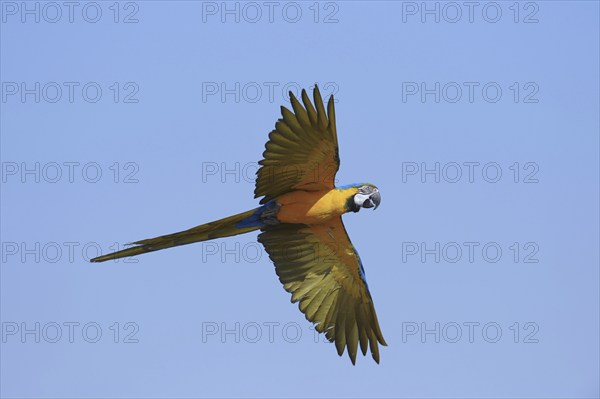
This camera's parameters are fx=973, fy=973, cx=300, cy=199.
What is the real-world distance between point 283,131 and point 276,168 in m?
0.48

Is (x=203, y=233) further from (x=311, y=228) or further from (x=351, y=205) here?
(x=351, y=205)

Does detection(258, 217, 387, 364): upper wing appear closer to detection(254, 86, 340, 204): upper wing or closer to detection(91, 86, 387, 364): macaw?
detection(91, 86, 387, 364): macaw

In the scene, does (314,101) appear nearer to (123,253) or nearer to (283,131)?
(283,131)

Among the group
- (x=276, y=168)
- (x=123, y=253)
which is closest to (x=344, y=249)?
(x=276, y=168)

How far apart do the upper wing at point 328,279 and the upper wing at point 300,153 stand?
27.9 inches

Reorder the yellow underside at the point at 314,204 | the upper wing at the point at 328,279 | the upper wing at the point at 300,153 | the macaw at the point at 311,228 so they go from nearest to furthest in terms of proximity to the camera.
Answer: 1. the upper wing at the point at 300,153
2. the macaw at the point at 311,228
3. the yellow underside at the point at 314,204
4. the upper wing at the point at 328,279

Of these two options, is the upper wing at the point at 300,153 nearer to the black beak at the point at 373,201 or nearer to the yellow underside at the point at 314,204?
the yellow underside at the point at 314,204

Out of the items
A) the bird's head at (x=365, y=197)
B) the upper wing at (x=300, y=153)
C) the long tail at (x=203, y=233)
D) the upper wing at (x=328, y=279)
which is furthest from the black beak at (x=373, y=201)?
the long tail at (x=203, y=233)

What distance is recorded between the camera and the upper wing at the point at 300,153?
10.3 m

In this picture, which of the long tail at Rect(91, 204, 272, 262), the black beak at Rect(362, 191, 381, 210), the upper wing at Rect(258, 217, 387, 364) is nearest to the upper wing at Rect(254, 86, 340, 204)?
the long tail at Rect(91, 204, 272, 262)

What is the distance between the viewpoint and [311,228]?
11.4 metres

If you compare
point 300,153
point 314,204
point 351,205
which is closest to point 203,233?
point 314,204

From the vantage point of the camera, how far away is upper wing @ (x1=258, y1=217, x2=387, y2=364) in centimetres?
1144

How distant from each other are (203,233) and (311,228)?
1342 mm
